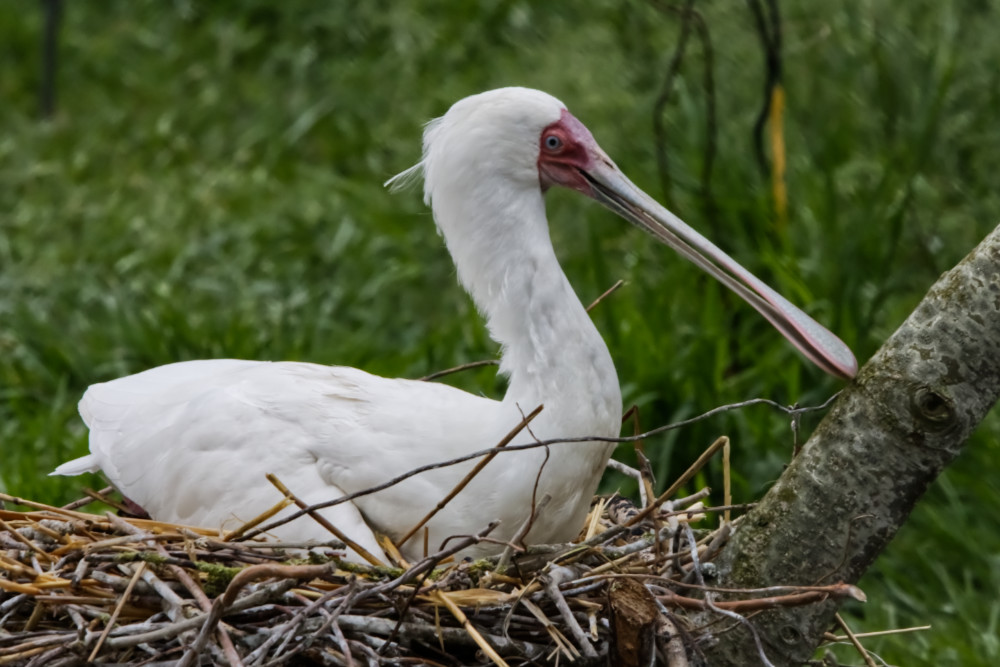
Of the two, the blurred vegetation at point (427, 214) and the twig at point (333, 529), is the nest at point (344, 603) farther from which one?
the blurred vegetation at point (427, 214)

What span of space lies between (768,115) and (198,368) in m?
3.41

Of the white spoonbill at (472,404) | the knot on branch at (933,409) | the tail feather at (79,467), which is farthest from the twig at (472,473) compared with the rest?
the tail feather at (79,467)

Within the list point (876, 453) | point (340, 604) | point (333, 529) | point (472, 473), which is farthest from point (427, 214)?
point (876, 453)

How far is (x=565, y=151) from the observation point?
4.41 metres

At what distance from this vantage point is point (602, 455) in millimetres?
4176

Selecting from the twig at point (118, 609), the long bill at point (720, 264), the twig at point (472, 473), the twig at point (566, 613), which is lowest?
the twig at point (118, 609)

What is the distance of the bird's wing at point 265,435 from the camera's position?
4.25 metres

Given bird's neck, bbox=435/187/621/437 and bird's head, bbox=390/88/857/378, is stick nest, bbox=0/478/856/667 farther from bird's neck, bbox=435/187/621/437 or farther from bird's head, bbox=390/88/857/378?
bird's head, bbox=390/88/857/378

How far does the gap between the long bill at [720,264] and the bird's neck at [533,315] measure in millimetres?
206

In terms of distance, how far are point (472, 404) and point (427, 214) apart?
8.40ft

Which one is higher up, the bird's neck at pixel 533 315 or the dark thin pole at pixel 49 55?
the bird's neck at pixel 533 315

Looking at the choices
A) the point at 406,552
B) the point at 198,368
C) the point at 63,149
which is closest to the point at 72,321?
the point at 63,149

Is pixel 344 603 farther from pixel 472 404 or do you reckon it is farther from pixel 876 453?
pixel 876 453

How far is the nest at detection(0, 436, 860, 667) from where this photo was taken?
139 inches
